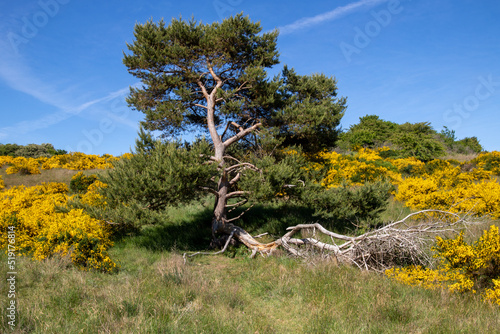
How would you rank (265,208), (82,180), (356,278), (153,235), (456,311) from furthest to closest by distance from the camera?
(82,180) → (265,208) → (153,235) → (356,278) → (456,311)

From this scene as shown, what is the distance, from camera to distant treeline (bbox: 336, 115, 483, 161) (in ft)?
108

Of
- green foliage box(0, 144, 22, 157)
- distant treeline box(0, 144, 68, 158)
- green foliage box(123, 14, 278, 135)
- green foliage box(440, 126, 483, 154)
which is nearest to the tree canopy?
green foliage box(123, 14, 278, 135)

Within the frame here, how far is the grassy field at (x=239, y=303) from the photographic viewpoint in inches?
149

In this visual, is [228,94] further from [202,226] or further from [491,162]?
[491,162]

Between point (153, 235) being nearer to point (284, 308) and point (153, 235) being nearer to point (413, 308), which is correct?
point (284, 308)

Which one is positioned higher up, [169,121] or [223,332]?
[169,121]

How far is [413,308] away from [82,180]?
17.7 metres

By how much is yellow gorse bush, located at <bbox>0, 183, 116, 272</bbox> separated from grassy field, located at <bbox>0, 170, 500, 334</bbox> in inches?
11.9

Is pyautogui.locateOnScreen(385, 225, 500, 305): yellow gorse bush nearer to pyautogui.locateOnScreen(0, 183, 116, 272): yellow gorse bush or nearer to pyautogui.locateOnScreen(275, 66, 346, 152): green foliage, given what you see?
pyautogui.locateOnScreen(275, 66, 346, 152): green foliage

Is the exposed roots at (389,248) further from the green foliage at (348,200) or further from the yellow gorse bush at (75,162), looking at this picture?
the yellow gorse bush at (75,162)

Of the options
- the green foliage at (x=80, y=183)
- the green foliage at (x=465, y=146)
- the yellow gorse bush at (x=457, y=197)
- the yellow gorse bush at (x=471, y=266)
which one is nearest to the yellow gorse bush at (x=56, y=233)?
the yellow gorse bush at (x=471, y=266)

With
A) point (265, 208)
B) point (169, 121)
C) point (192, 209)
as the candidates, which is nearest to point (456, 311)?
point (169, 121)

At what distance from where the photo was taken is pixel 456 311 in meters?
4.23

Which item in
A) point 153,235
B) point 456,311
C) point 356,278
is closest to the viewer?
point 456,311
